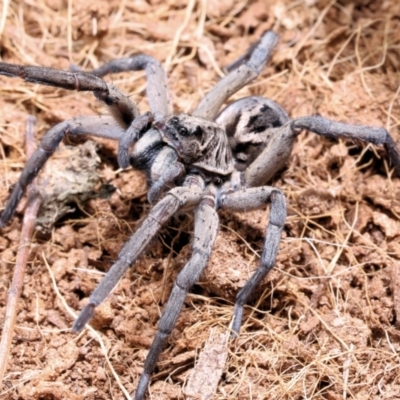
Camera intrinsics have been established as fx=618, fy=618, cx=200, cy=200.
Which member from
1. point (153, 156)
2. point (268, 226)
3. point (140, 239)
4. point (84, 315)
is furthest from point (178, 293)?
point (153, 156)

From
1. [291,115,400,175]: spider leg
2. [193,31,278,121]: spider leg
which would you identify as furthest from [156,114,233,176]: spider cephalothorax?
[291,115,400,175]: spider leg

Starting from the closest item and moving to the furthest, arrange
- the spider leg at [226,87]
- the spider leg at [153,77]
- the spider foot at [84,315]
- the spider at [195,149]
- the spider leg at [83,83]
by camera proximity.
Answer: the spider foot at [84,315]
the spider leg at [83,83]
the spider at [195,149]
the spider leg at [153,77]
the spider leg at [226,87]

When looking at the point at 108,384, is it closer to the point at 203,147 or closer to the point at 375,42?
the point at 203,147

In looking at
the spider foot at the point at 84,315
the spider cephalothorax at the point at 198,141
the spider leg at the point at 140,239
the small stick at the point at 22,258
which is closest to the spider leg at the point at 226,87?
the spider cephalothorax at the point at 198,141

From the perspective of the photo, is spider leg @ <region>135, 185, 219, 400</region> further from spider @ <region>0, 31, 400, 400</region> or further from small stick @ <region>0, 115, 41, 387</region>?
small stick @ <region>0, 115, 41, 387</region>

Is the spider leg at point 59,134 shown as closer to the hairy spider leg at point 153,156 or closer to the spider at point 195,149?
the spider at point 195,149

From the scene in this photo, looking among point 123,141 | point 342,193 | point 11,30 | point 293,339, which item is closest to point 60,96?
point 11,30

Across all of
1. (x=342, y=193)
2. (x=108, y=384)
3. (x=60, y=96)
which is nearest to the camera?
(x=108, y=384)
